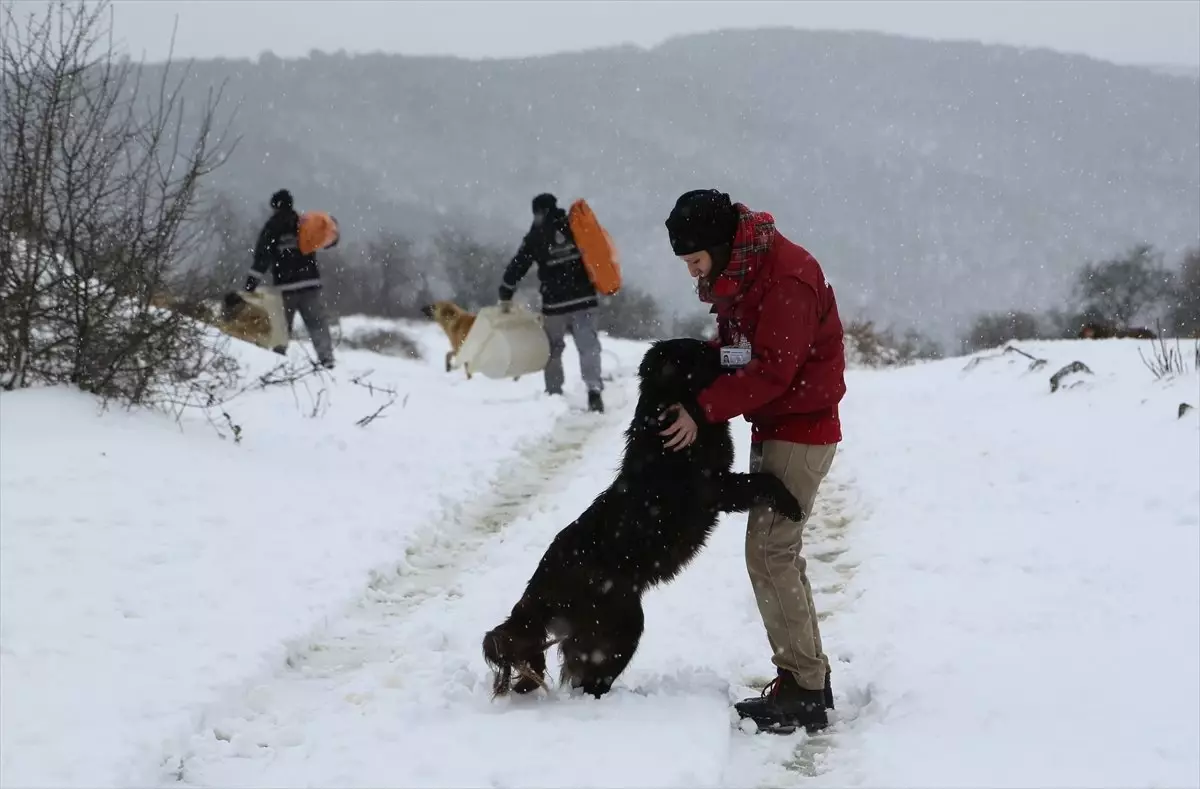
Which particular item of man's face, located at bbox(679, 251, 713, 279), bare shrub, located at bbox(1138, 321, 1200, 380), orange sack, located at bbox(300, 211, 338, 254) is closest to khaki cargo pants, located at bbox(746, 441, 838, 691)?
man's face, located at bbox(679, 251, 713, 279)

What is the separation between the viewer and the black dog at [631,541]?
319 centimetres

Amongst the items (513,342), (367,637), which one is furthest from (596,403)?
(367,637)

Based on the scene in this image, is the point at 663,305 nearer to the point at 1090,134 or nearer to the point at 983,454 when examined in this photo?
the point at 983,454

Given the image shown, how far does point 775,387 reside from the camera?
296 cm

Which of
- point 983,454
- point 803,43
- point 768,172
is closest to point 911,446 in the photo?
point 983,454

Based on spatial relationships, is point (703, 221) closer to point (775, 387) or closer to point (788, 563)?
point (775, 387)

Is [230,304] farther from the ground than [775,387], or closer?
farther from the ground

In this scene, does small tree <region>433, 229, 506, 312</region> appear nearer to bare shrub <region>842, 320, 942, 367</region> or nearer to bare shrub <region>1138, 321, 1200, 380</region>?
bare shrub <region>842, 320, 942, 367</region>

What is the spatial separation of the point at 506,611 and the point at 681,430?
179 centimetres

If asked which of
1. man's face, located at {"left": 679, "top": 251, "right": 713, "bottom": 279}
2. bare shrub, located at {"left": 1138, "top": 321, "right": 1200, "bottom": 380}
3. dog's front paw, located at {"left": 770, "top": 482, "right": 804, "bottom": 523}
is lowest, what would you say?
bare shrub, located at {"left": 1138, "top": 321, "right": 1200, "bottom": 380}

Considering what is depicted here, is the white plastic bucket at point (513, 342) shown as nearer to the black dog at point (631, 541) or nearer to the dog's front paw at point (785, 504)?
the black dog at point (631, 541)

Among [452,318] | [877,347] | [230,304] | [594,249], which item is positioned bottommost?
[877,347]

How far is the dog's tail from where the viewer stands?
3.28m

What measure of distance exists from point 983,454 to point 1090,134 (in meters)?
71.7
